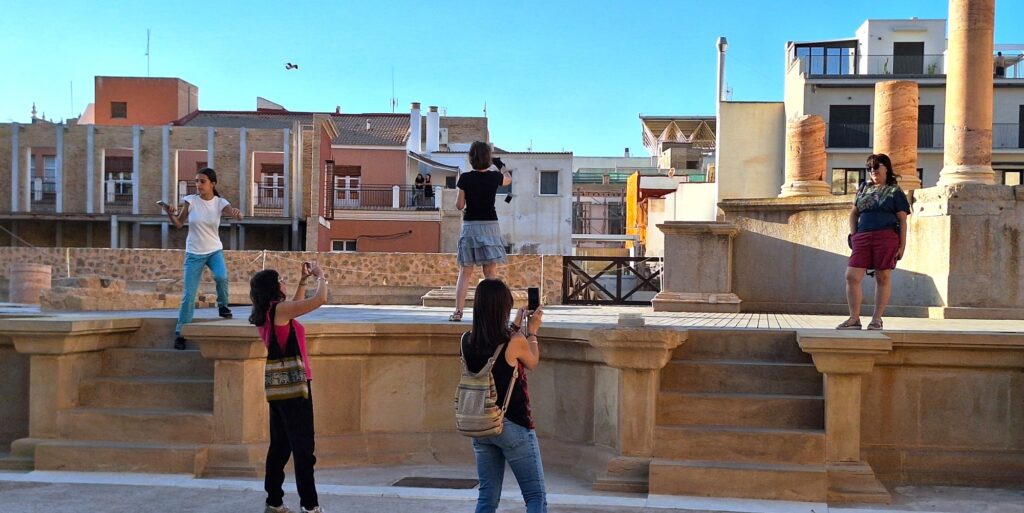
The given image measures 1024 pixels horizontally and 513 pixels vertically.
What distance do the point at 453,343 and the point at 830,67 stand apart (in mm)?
49133

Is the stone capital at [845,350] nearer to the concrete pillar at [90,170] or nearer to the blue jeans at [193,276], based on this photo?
the blue jeans at [193,276]

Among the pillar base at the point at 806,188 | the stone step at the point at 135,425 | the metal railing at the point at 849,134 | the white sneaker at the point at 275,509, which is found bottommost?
the white sneaker at the point at 275,509

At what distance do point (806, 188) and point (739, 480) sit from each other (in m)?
8.92

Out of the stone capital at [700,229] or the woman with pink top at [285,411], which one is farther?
the stone capital at [700,229]

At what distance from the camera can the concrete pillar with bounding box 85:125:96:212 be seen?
48.1m

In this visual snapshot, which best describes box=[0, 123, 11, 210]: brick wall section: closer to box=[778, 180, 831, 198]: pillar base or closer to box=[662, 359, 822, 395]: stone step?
box=[778, 180, 831, 198]: pillar base

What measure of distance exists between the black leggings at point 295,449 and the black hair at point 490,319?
154 centimetres

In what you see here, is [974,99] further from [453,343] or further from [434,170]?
[434,170]

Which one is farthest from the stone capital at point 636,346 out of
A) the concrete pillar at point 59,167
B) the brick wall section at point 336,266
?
the concrete pillar at point 59,167

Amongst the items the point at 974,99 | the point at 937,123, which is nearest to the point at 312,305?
the point at 974,99

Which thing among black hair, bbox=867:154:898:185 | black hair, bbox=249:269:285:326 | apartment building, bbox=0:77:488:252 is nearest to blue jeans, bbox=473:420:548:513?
black hair, bbox=249:269:285:326

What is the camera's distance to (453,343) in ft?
28.8

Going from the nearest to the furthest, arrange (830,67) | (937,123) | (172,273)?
(172,273) < (937,123) < (830,67)

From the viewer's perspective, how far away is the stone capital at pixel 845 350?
7340mm
